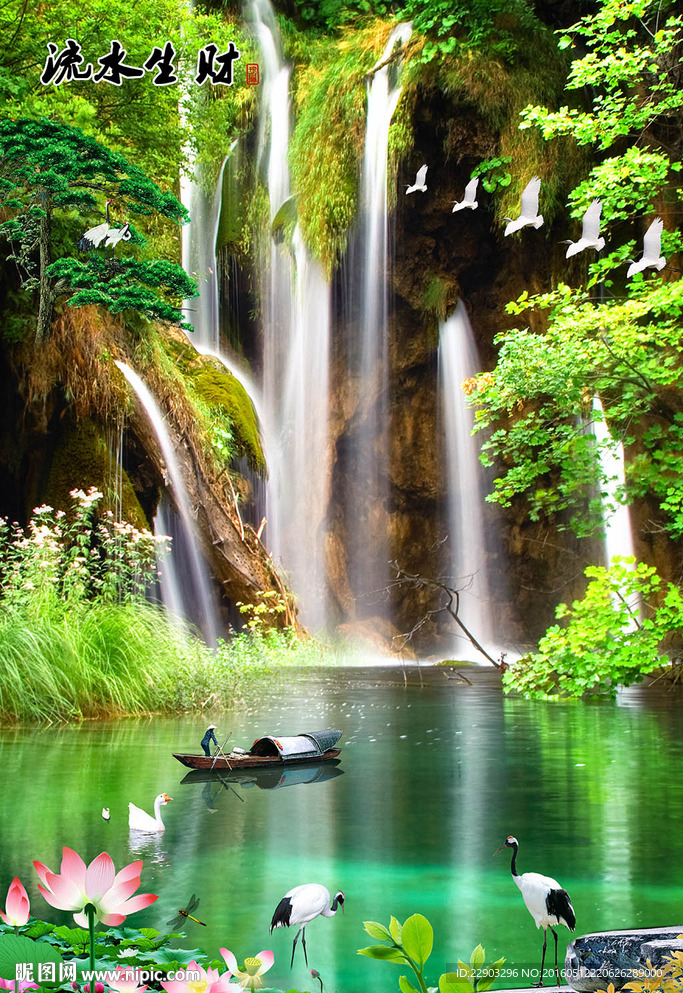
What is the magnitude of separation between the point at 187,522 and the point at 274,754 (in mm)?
2815

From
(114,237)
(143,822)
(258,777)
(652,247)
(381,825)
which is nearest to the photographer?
(143,822)

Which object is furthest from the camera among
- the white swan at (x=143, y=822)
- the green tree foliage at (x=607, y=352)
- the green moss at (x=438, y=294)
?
the green moss at (x=438, y=294)

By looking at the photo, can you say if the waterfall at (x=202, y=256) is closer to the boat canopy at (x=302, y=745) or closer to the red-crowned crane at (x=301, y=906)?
the boat canopy at (x=302, y=745)

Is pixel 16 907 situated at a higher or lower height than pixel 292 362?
lower

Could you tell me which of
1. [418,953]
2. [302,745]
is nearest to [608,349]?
[302,745]

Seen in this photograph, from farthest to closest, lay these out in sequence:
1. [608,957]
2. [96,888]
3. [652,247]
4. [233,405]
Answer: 1. [233,405]
2. [652,247]
3. [608,957]
4. [96,888]

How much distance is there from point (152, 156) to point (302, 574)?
120 inches

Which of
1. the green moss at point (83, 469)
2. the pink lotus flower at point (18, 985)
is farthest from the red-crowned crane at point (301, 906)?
the green moss at point (83, 469)

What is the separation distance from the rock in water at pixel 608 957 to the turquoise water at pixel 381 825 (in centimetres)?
25

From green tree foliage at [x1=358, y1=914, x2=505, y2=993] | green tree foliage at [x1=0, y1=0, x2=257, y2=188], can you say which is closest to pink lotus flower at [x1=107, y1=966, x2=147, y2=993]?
green tree foliage at [x1=358, y1=914, x2=505, y2=993]

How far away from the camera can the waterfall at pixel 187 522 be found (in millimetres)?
5270

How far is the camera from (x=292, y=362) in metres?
7.08

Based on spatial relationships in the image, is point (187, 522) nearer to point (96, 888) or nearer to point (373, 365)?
point (373, 365)

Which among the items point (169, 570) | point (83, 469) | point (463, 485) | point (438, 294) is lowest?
point (169, 570)
